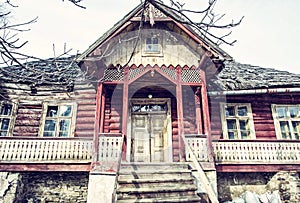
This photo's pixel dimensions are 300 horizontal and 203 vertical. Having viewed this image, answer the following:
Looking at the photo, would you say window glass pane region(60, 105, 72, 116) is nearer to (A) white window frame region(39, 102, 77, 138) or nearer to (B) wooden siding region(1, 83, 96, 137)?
(A) white window frame region(39, 102, 77, 138)

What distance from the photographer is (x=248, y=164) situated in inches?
360

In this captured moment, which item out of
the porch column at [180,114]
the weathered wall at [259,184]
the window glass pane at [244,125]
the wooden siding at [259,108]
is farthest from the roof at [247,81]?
the weathered wall at [259,184]

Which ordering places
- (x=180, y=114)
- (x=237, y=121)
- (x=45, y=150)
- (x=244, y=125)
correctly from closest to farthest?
(x=45, y=150), (x=180, y=114), (x=237, y=121), (x=244, y=125)

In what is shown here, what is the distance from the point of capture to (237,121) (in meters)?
11.6

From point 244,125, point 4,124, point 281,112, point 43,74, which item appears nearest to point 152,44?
point 244,125

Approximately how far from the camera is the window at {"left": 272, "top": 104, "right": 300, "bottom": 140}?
11.4 metres

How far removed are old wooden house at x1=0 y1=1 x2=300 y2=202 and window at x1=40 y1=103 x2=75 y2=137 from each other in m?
0.05

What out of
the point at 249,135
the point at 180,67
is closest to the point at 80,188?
the point at 180,67

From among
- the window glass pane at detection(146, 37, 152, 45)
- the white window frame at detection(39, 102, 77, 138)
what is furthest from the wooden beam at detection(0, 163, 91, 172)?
the window glass pane at detection(146, 37, 152, 45)

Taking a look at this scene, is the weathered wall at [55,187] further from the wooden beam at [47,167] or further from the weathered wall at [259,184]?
the weathered wall at [259,184]

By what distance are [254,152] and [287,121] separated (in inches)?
148

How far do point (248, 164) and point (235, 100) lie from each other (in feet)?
12.1

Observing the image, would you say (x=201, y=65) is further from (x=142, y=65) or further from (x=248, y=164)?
(x=248, y=164)

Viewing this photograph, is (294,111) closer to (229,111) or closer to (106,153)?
(229,111)
